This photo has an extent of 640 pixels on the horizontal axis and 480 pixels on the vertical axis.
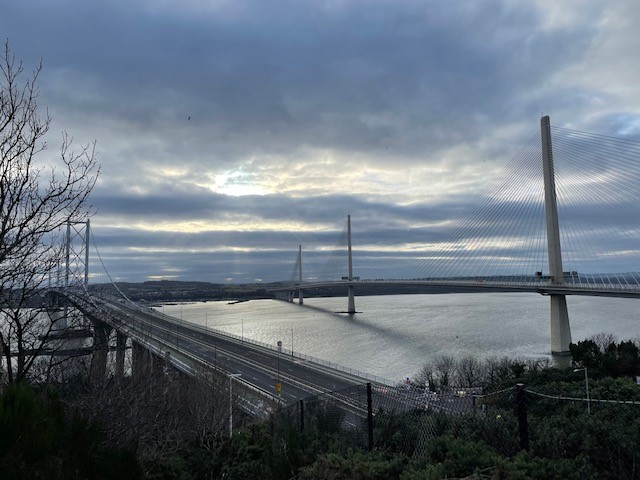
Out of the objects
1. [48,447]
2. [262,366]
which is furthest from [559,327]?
[48,447]

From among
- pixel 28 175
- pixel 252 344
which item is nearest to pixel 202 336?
pixel 252 344

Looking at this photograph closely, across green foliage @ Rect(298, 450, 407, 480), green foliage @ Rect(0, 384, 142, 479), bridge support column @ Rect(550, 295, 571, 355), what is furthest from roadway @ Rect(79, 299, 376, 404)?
bridge support column @ Rect(550, 295, 571, 355)

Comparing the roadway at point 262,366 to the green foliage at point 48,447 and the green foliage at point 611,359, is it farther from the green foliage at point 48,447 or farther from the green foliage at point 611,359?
the green foliage at point 48,447

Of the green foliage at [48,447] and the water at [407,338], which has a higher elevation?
the green foliage at [48,447]

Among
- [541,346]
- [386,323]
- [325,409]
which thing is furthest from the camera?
[386,323]

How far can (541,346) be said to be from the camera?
140ft

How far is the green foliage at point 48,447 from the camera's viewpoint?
2184 mm

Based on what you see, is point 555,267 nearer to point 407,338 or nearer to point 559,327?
point 559,327

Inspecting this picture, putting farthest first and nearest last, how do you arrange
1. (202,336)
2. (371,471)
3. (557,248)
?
(202,336)
(557,248)
(371,471)

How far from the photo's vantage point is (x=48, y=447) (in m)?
2.33

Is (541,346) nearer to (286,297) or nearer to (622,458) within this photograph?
(622,458)

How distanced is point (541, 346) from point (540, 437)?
141ft

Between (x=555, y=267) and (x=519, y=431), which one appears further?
(x=555, y=267)

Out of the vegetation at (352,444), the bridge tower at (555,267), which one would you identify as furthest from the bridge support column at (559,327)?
the vegetation at (352,444)
